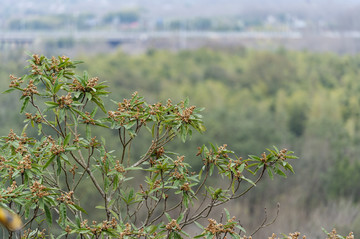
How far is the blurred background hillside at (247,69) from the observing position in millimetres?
11758

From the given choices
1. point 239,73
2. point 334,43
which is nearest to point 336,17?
point 334,43

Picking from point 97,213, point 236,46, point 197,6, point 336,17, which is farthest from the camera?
point 197,6

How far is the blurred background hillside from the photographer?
11.8 meters

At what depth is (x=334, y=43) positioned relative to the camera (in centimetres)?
2936

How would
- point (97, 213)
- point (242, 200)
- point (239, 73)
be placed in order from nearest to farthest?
point (97, 213)
point (242, 200)
point (239, 73)

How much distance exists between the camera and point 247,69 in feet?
71.8

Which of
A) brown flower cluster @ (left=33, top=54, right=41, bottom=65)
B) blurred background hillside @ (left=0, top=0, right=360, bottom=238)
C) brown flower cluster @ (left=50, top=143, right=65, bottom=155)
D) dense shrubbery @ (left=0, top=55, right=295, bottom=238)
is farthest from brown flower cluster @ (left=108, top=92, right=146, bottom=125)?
blurred background hillside @ (left=0, top=0, right=360, bottom=238)

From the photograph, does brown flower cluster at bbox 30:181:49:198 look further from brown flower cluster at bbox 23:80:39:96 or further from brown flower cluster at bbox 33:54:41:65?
brown flower cluster at bbox 33:54:41:65

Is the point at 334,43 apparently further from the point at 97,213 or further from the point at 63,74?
the point at 63,74

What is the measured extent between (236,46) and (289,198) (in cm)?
1699

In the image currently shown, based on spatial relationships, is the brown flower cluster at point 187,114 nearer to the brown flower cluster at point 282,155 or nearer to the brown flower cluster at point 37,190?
the brown flower cluster at point 282,155

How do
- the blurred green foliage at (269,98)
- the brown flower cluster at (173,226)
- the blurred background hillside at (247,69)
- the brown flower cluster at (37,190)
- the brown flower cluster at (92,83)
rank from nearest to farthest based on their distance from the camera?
the brown flower cluster at (37,190) → the brown flower cluster at (173,226) → the brown flower cluster at (92,83) → the blurred background hillside at (247,69) → the blurred green foliage at (269,98)

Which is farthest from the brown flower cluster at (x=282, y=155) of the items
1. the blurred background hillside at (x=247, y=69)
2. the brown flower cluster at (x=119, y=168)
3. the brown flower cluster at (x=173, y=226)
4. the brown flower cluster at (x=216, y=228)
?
the blurred background hillside at (x=247, y=69)

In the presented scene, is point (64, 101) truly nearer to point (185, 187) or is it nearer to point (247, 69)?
point (185, 187)
